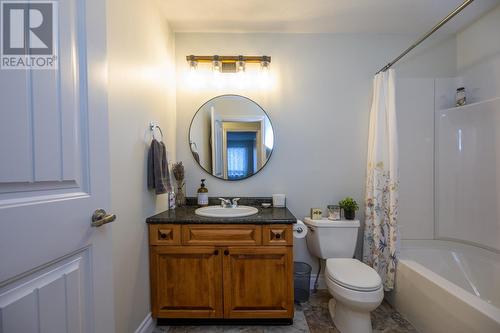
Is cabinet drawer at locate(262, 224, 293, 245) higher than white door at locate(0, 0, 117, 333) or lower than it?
lower

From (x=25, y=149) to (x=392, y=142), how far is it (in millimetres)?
2140

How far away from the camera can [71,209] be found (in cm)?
73

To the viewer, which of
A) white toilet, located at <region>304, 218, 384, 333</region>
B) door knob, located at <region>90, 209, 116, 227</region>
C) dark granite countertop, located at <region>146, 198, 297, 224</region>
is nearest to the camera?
door knob, located at <region>90, 209, 116, 227</region>

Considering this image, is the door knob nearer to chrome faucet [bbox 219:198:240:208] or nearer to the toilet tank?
chrome faucet [bbox 219:198:240:208]

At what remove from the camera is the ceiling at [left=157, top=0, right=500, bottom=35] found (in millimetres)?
1783

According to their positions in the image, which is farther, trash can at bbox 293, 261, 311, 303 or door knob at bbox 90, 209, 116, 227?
trash can at bbox 293, 261, 311, 303

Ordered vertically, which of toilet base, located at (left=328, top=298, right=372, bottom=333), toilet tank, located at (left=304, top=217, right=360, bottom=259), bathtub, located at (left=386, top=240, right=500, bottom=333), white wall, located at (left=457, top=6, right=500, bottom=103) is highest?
white wall, located at (left=457, top=6, right=500, bottom=103)

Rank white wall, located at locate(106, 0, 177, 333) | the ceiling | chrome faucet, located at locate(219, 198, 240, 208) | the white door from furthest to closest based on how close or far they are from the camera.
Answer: chrome faucet, located at locate(219, 198, 240, 208) → the ceiling → white wall, located at locate(106, 0, 177, 333) → the white door

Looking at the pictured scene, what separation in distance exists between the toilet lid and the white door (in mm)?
1336

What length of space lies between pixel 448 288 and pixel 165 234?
72.8 inches

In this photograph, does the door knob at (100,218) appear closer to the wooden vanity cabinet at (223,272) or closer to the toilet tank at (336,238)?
the wooden vanity cabinet at (223,272)

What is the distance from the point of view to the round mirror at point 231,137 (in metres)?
2.16

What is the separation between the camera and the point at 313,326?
166 centimetres

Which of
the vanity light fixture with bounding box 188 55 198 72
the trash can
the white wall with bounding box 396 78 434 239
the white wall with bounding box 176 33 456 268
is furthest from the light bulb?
the trash can
